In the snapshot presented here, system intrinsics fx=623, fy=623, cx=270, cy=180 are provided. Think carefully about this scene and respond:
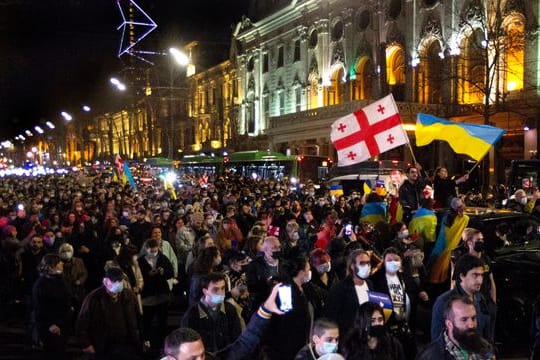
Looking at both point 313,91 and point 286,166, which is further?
point 313,91

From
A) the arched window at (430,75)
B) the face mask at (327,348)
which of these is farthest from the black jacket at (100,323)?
the arched window at (430,75)

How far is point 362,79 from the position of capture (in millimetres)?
41062

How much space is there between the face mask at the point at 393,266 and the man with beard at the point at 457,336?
6.45ft

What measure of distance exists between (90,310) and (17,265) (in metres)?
4.50

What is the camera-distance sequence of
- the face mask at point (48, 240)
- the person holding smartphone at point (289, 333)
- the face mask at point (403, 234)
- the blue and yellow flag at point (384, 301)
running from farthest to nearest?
the face mask at point (48, 240) → the face mask at point (403, 234) → the blue and yellow flag at point (384, 301) → the person holding smartphone at point (289, 333)

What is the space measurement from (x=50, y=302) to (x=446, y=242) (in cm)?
505

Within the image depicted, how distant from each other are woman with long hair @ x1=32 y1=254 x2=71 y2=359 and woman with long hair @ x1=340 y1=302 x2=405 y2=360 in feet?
13.2

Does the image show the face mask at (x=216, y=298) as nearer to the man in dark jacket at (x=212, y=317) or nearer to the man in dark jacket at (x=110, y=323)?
the man in dark jacket at (x=212, y=317)

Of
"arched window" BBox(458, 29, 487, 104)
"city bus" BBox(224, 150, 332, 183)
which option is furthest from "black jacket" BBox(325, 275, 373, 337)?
"city bus" BBox(224, 150, 332, 183)

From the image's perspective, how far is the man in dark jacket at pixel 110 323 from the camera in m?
5.94

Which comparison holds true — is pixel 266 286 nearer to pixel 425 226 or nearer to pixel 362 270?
pixel 362 270

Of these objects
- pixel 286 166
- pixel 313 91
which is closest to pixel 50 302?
pixel 286 166

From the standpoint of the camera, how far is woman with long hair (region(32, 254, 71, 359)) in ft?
23.2

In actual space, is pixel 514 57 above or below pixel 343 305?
above
